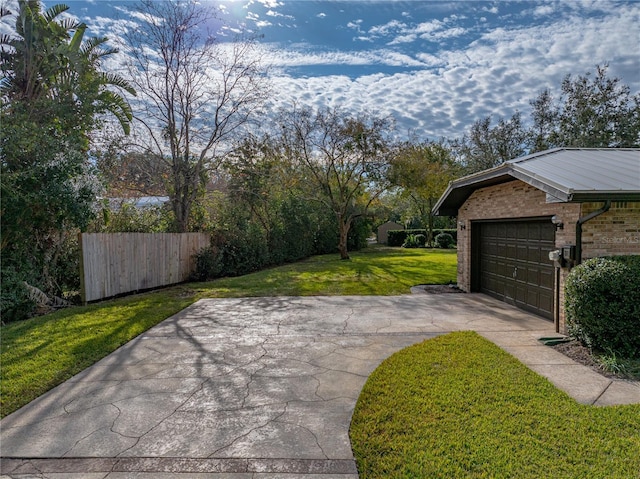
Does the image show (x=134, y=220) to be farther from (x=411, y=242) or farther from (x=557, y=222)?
(x=411, y=242)

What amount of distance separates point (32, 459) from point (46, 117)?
29.1 feet

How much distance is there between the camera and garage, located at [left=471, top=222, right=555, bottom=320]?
6840 mm

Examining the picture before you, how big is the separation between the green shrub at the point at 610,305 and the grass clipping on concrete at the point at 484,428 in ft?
4.12

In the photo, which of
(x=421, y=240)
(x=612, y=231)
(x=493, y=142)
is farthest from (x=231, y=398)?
(x=421, y=240)

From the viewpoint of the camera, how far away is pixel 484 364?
14.8ft

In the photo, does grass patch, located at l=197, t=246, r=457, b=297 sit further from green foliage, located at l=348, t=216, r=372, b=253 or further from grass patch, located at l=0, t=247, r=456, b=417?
green foliage, located at l=348, t=216, r=372, b=253

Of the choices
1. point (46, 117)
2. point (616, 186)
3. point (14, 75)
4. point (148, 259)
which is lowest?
point (148, 259)

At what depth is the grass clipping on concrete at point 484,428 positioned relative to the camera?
8.52 ft

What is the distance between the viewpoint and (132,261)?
10.2 m

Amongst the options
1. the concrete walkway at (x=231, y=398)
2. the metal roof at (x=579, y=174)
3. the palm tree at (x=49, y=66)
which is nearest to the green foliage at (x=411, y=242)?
the metal roof at (x=579, y=174)

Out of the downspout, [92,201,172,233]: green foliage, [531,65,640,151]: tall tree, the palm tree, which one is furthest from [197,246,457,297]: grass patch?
[531,65,640,151]: tall tree

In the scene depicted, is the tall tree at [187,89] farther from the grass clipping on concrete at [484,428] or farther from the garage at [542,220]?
the grass clipping on concrete at [484,428]

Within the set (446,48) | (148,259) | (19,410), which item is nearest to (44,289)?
(148,259)

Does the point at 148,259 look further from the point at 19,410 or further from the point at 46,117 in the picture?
the point at 19,410
